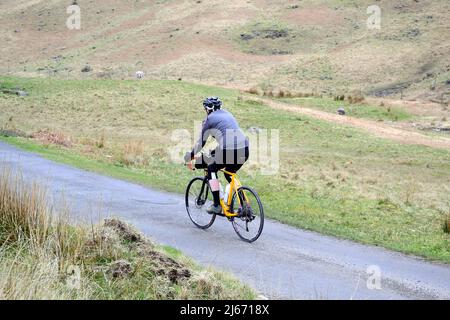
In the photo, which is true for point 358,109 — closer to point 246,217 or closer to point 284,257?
point 246,217

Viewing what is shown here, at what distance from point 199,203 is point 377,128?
2721 cm

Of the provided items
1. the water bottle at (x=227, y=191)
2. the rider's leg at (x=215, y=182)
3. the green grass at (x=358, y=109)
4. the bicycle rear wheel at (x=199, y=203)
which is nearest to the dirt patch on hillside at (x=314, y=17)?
the green grass at (x=358, y=109)

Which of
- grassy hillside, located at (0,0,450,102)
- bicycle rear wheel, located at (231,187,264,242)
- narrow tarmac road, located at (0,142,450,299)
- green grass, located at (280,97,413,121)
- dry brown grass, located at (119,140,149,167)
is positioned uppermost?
grassy hillside, located at (0,0,450,102)

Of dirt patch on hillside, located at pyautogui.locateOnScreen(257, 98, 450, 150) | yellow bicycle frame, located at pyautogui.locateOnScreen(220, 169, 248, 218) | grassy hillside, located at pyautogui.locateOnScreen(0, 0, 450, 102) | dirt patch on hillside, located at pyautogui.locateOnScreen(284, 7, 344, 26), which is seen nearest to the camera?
yellow bicycle frame, located at pyautogui.locateOnScreen(220, 169, 248, 218)

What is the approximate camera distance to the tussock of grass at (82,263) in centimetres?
708

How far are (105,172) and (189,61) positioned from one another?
161 feet

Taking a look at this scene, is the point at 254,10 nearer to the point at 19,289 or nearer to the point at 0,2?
the point at 0,2

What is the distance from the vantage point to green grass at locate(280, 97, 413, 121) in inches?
1673

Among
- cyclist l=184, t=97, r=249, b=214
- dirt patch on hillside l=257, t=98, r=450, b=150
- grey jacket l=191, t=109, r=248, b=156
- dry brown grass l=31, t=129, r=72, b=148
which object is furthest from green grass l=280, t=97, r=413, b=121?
grey jacket l=191, t=109, r=248, b=156

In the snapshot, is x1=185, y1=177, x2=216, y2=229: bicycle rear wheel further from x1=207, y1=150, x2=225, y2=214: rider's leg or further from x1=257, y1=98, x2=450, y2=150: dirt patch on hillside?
x1=257, y1=98, x2=450, y2=150: dirt patch on hillside

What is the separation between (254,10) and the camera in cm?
8344

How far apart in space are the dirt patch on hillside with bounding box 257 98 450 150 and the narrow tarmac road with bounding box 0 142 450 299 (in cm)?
2232

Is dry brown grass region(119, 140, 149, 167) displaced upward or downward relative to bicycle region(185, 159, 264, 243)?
upward

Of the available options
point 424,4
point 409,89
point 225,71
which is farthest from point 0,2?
point 409,89
